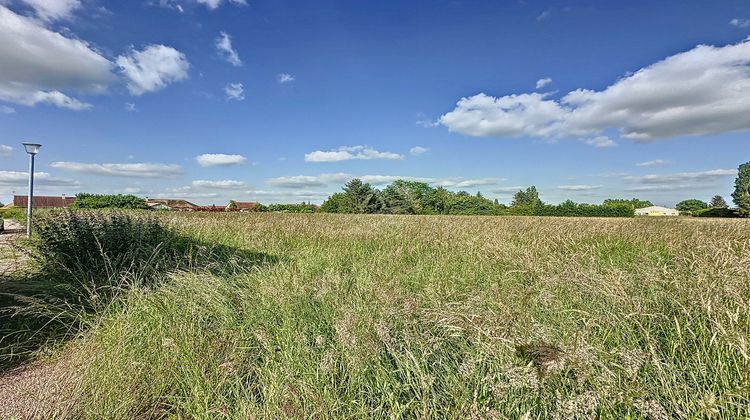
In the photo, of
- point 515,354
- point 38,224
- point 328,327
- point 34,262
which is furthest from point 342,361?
point 38,224

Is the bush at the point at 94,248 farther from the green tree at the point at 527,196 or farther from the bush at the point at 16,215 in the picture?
the green tree at the point at 527,196

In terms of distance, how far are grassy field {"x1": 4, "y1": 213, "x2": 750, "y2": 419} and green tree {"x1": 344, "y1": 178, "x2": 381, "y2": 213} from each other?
48.6 metres

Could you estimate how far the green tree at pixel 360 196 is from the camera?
52.6m

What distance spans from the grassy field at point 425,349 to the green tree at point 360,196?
159ft

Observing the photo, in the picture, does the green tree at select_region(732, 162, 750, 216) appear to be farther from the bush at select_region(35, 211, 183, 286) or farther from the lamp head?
the lamp head

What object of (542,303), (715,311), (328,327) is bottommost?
(328,327)

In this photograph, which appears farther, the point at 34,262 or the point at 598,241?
the point at 598,241

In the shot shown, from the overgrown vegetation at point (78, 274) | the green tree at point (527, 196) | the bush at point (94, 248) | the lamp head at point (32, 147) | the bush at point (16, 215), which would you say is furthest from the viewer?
the green tree at point (527, 196)

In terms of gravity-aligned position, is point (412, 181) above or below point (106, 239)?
above

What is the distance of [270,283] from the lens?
148 inches

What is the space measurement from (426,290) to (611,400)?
82.4 inches

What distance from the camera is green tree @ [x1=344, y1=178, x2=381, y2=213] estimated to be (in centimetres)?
5256

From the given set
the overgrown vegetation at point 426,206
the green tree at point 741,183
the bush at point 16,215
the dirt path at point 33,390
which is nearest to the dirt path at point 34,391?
the dirt path at point 33,390

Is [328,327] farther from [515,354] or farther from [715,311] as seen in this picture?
[715,311]
